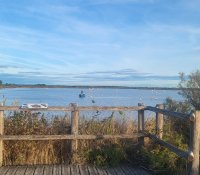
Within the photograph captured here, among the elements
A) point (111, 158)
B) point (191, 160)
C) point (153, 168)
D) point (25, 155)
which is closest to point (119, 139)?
point (111, 158)

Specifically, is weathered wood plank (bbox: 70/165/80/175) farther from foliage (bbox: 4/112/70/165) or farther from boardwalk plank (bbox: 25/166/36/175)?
boardwalk plank (bbox: 25/166/36/175)

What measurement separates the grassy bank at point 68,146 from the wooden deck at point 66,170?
254mm

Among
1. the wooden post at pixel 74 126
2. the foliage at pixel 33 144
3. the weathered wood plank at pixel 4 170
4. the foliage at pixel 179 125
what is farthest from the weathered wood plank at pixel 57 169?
the foliage at pixel 179 125

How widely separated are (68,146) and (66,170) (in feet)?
2.84

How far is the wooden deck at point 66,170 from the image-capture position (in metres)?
7.91

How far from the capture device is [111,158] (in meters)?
8.66

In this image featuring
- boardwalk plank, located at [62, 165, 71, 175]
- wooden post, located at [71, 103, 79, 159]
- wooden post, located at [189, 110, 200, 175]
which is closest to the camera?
wooden post, located at [189, 110, 200, 175]

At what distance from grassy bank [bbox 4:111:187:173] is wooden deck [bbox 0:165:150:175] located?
0.25 meters

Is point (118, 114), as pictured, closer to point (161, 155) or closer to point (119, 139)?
point (119, 139)

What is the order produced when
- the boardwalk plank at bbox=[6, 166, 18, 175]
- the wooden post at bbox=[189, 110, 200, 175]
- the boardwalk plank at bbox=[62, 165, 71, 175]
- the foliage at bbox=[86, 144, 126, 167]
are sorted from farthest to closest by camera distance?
the foliage at bbox=[86, 144, 126, 167], the boardwalk plank at bbox=[62, 165, 71, 175], the boardwalk plank at bbox=[6, 166, 18, 175], the wooden post at bbox=[189, 110, 200, 175]

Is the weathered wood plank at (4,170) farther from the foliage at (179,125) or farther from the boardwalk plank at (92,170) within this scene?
the foliage at (179,125)

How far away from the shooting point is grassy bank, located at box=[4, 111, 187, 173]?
8.59 meters

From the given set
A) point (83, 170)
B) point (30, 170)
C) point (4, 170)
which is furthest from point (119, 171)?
point (4, 170)

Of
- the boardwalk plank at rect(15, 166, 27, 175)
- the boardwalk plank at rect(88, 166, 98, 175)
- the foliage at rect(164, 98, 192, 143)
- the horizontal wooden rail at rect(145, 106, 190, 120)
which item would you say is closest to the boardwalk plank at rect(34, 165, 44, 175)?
the boardwalk plank at rect(15, 166, 27, 175)
